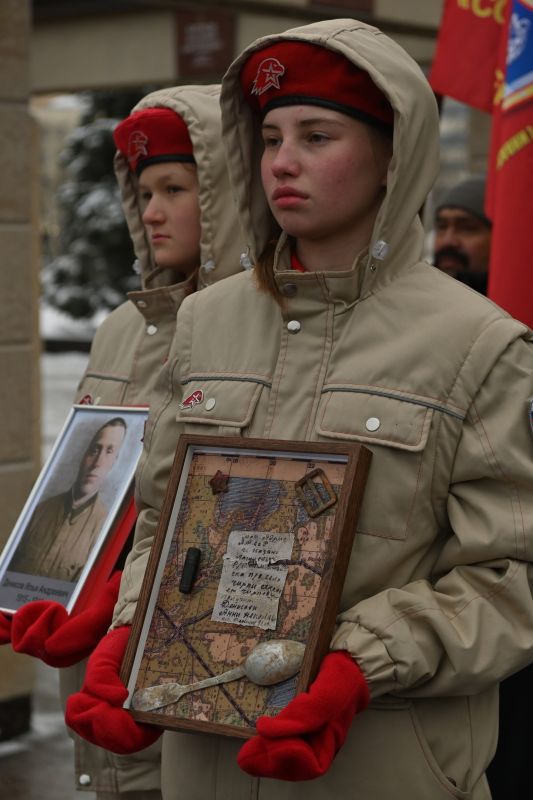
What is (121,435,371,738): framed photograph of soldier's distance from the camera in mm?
2170

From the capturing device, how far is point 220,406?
247 centimetres

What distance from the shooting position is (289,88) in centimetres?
241

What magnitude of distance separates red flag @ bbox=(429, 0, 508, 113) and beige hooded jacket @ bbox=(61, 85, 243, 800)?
51.5 inches

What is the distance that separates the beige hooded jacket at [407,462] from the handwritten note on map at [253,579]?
12 centimetres

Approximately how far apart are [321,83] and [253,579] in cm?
90

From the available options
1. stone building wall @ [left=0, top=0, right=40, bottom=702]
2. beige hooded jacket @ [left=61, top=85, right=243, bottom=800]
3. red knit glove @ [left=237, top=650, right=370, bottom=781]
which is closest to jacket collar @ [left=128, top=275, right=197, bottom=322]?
beige hooded jacket @ [left=61, top=85, right=243, bottom=800]

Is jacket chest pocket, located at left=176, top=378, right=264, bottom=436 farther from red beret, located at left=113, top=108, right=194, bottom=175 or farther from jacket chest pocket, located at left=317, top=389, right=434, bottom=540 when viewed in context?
red beret, located at left=113, top=108, right=194, bottom=175

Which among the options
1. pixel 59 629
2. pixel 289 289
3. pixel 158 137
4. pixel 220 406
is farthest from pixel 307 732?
pixel 158 137

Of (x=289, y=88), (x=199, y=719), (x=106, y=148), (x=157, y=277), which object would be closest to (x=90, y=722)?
(x=199, y=719)

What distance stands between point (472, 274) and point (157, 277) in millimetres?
1444

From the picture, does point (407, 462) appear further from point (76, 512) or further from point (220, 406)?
point (76, 512)

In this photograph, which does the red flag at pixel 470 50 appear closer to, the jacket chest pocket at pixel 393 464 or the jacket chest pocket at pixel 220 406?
the jacket chest pocket at pixel 220 406

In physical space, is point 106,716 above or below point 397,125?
below

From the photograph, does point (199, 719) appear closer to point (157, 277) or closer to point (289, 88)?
point (289, 88)
